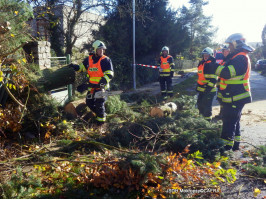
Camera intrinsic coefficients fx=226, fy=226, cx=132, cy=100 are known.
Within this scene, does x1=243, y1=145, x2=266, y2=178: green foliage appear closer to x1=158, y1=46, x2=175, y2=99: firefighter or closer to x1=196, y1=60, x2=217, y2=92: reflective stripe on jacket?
x1=196, y1=60, x2=217, y2=92: reflective stripe on jacket

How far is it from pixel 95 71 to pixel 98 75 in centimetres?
12

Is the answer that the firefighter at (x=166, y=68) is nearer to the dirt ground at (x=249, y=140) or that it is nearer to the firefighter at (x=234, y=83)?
the dirt ground at (x=249, y=140)

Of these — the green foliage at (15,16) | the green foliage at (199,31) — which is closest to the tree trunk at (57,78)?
the green foliage at (15,16)

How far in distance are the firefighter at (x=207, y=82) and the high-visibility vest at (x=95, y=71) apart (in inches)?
111

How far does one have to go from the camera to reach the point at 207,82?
251 inches

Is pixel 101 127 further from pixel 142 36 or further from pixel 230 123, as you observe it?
pixel 142 36

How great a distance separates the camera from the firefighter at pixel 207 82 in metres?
6.18

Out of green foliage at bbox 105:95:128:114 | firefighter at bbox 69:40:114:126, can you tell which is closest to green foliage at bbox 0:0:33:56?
firefighter at bbox 69:40:114:126

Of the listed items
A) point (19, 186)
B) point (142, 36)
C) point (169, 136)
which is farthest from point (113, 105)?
point (142, 36)

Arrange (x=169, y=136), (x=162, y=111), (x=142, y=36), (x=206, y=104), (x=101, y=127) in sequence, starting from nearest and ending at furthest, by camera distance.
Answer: (x=169, y=136) → (x=101, y=127) → (x=162, y=111) → (x=206, y=104) → (x=142, y=36)

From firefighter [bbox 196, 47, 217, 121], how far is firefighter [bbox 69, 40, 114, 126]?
8.69 ft

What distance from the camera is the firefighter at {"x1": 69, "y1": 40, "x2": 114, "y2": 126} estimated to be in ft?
17.6

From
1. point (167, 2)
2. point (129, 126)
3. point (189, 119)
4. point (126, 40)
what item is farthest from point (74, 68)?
point (167, 2)

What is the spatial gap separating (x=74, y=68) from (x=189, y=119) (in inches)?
120
